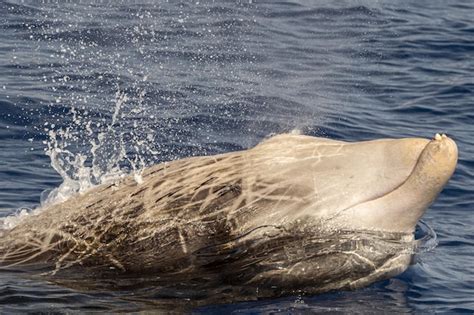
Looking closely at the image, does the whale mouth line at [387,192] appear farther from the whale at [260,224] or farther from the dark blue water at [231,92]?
the dark blue water at [231,92]

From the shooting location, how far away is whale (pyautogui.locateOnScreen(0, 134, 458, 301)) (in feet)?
26.9

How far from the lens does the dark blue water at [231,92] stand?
1010 centimetres

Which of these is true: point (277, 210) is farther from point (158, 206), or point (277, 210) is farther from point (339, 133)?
point (339, 133)

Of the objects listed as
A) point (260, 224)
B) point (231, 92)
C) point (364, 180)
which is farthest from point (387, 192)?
point (231, 92)

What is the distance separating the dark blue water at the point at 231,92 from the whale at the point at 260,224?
0.20m

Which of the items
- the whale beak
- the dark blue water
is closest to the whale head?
the whale beak

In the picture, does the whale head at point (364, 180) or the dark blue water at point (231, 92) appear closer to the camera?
the whale head at point (364, 180)

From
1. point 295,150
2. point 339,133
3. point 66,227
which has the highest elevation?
point 295,150

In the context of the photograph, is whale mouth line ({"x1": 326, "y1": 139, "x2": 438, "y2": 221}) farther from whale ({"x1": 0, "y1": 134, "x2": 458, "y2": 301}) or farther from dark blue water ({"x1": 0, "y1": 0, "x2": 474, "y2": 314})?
dark blue water ({"x1": 0, "y1": 0, "x2": 474, "y2": 314})

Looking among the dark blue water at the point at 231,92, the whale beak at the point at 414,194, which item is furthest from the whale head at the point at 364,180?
the dark blue water at the point at 231,92

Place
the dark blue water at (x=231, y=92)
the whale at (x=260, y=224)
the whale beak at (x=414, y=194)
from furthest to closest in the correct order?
the dark blue water at (x=231, y=92)
the whale at (x=260, y=224)
the whale beak at (x=414, y=194)

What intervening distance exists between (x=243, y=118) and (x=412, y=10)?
8.76 metres

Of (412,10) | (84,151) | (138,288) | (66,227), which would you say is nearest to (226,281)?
(138,288)

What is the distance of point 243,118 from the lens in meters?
14.6
